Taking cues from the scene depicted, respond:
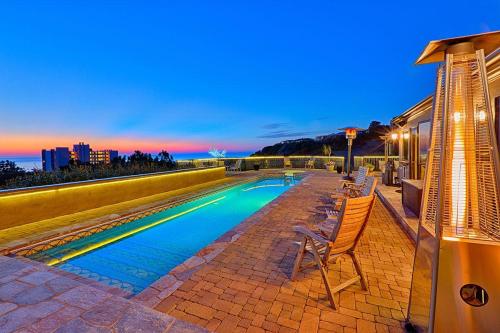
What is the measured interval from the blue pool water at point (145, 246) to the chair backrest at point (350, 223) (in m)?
2.32

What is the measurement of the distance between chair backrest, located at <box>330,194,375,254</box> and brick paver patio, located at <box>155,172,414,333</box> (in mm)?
495

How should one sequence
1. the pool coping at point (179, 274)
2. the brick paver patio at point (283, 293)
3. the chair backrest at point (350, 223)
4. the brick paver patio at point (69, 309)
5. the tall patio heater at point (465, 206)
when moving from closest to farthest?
the tall patio heater at point (465, 206)
the brick paver patio at point (69, 309)
the brick paver patio at point (283, 293)
the chair backrest at point (350, 223)
the pool coping at point (179, 274)

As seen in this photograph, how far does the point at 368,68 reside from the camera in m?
30.6

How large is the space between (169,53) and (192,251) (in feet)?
51.5

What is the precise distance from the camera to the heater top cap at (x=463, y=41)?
4.67ft

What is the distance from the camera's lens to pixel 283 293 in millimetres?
2438

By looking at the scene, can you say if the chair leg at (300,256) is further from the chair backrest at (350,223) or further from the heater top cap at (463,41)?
the heater top cap at (463,41)

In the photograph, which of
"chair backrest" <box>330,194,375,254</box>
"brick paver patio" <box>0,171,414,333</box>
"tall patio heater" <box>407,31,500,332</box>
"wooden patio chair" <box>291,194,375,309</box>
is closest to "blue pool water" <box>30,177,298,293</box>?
"brick paver patio" <box>0,171,414,333</box>

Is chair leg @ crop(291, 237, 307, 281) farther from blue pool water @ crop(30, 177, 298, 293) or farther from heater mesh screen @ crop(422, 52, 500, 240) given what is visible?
blue pool water @ crop(30, 177, 298, 293)

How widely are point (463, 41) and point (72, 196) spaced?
718 centimetres

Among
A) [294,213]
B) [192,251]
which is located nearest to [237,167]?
[294,213]

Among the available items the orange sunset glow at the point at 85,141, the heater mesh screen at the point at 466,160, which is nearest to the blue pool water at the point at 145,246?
the heater mesh screen at the point at 466,160

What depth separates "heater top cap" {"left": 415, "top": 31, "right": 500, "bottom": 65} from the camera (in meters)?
1.42

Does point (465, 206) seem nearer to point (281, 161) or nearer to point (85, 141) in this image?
point (281, 161)
